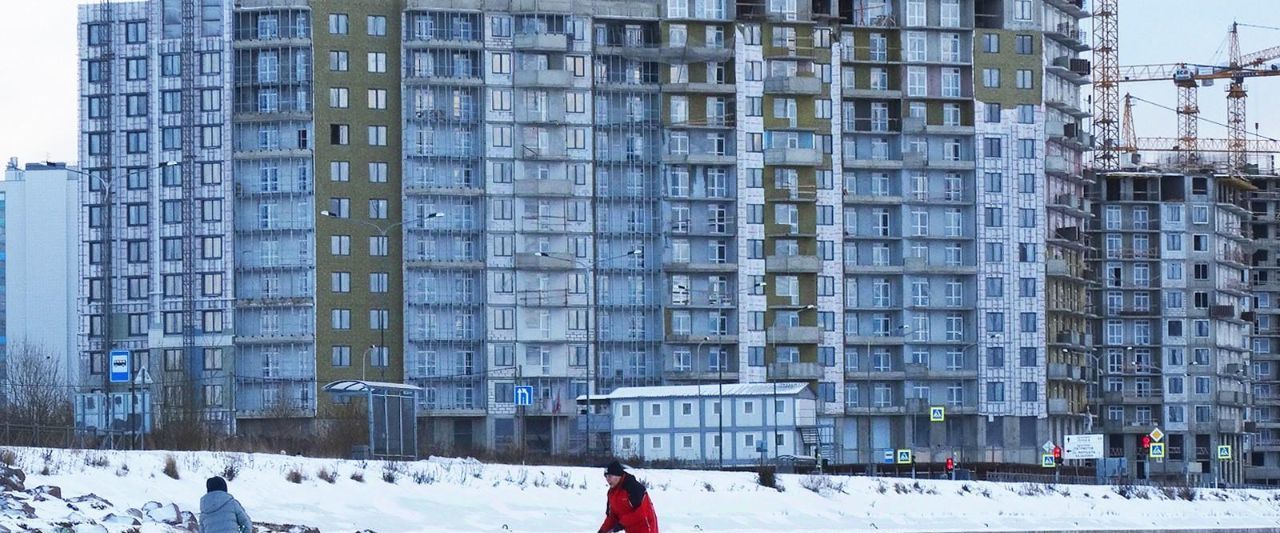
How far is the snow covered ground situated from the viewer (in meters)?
51.2

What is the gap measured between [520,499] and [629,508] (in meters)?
31.7

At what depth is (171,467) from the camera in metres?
54.3

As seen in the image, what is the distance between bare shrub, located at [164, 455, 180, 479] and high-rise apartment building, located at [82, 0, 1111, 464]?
8844 cm

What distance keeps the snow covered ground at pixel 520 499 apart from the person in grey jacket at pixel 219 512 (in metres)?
8.85

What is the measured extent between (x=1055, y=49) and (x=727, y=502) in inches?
4208

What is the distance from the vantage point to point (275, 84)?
500 feet

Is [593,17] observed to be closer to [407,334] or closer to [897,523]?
[407,334]

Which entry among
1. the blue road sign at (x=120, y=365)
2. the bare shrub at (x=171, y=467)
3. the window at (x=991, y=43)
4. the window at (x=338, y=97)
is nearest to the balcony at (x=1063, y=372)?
the window at (x=991, y=43)

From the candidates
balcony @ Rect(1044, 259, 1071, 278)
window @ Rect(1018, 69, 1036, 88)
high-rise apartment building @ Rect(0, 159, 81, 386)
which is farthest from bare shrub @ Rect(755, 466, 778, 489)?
high-rise apartment building @ Rect(0, 159, 81, 386)

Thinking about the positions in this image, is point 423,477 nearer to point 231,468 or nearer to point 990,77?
point 231,468

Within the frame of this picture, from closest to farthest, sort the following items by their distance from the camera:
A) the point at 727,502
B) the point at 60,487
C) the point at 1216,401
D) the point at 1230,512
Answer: the point at 60,487 → the point at 727,502 → the point at 1230,512 → the point at 1216,401

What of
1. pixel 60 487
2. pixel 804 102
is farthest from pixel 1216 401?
pixel 60 487

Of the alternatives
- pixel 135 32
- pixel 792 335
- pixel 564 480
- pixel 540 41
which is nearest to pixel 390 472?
pixel 564 480

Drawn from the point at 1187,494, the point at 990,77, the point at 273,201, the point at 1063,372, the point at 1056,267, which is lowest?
the point at 1187,494
